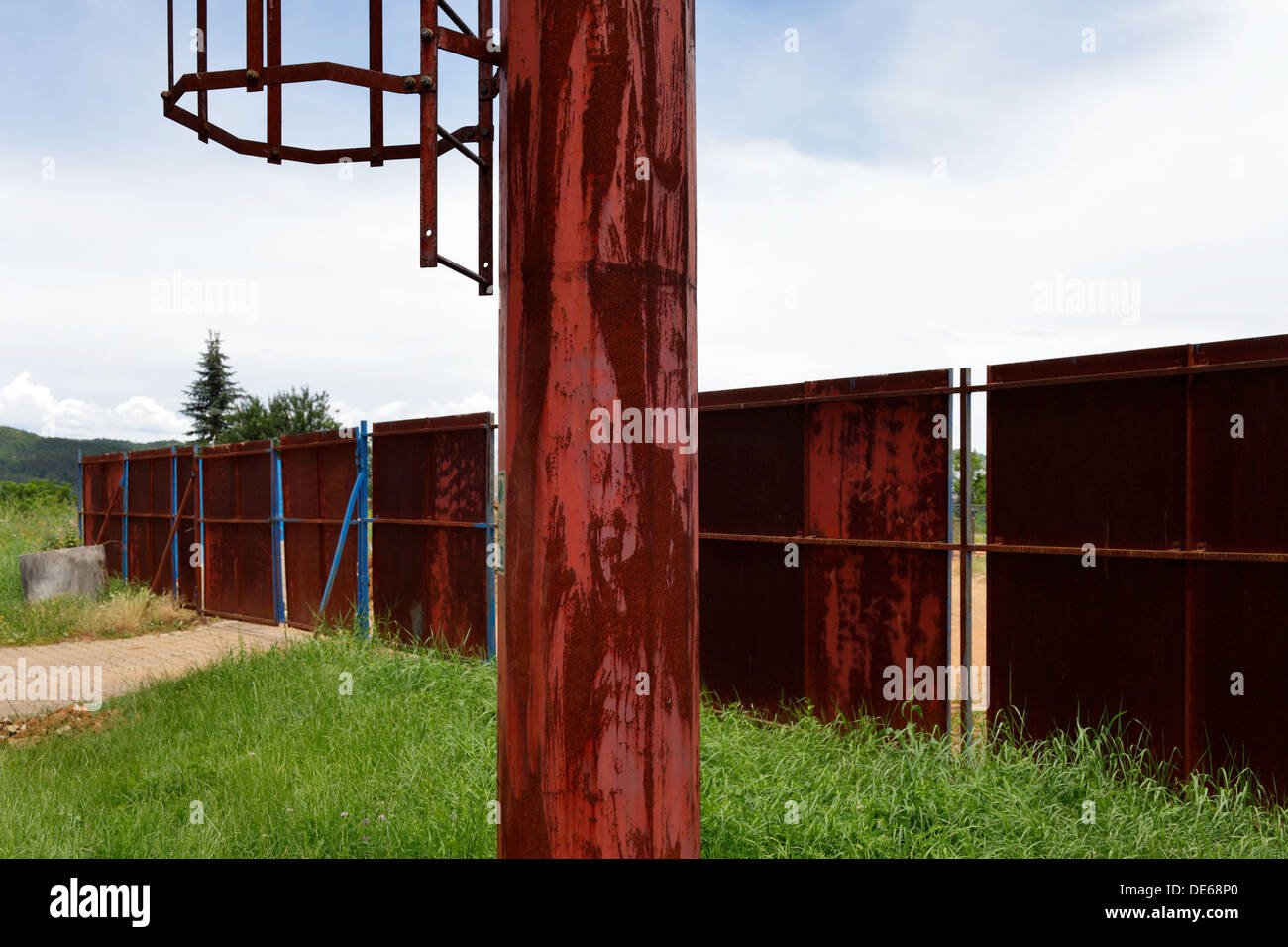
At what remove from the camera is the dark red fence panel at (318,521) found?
35.8 ft

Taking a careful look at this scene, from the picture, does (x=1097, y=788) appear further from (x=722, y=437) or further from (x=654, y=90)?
(x=654, y=90)

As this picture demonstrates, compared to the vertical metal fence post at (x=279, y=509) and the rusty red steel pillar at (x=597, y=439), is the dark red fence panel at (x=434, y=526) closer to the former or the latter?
the vertical metal fence post at (x=279, y=509)

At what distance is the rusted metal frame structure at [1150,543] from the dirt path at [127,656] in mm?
7063

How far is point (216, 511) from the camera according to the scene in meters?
14.4

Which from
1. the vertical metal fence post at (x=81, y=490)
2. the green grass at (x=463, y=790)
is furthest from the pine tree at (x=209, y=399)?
the green grass at (x=463, y=790)

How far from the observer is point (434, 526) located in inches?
379

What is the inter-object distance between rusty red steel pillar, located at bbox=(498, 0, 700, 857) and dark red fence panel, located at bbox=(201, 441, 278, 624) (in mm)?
11955

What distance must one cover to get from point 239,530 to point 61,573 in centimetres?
395

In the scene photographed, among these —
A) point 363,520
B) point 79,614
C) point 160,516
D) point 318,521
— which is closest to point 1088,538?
point 363,520

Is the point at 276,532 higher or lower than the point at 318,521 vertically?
lower

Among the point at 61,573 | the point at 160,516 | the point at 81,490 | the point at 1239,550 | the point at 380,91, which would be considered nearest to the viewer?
the point at 380,91

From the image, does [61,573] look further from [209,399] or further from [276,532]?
[209,399]

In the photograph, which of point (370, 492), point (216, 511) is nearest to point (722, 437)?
point (370, 492)

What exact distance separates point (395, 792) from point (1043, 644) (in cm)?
401
